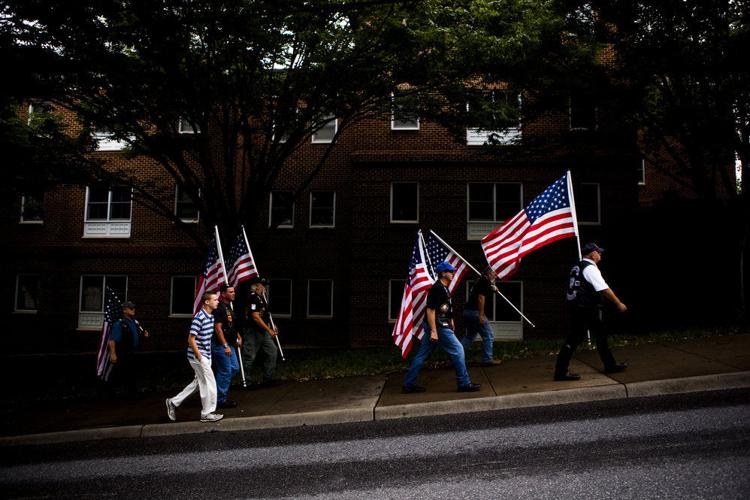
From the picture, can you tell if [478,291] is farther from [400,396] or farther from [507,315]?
[507,315]

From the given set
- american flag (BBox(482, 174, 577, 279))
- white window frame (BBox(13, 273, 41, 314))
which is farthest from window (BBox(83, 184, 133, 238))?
american flag (BBox(482, 174, 577, 279))

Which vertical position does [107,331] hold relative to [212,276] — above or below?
below

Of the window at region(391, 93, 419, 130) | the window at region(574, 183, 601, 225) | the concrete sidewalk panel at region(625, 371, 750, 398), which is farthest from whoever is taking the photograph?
the window at region(574, 183, 601, 225)

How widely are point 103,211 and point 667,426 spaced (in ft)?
68.4

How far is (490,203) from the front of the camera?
1781 centimetres

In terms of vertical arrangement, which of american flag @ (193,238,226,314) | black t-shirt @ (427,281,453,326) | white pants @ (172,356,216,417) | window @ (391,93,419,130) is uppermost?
window @ (391,93,419,130)

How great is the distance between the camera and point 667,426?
5.32 m

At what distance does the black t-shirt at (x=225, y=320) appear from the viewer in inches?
318

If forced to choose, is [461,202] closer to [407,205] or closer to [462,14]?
[407,205]

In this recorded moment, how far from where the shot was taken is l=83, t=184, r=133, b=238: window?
795 inches

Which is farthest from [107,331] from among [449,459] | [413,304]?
[449,459]

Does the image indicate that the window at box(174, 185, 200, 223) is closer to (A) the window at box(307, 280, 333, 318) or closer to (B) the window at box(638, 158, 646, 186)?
(A) the window at box(307, 280, 333, 318)

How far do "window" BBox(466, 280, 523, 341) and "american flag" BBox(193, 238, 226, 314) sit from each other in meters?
10.0

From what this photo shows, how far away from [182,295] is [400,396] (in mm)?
14545
